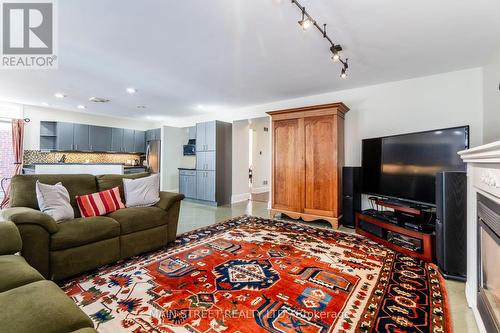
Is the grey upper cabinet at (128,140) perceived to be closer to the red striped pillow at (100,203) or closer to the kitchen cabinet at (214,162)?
the kitchen cabinet at (214,162)

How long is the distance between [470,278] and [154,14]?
3532 mm

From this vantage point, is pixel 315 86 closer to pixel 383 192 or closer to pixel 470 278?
pixel 383 192

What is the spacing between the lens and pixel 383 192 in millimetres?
3391

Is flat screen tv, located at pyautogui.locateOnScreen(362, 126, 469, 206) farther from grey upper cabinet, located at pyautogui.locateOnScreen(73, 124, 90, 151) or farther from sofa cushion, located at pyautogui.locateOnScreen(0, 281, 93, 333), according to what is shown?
grey upper cabinet, located at pyautogui.locateOnScreen(73, 124, 90, 151)

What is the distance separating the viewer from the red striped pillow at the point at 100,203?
103 inches

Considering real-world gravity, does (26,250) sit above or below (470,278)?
above

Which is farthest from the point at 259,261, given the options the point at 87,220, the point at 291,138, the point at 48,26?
the point at 48,26

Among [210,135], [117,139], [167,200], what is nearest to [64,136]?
[117,139]

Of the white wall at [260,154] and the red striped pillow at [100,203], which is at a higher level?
the white wall at [260,154]

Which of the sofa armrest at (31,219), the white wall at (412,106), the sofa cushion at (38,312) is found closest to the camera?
the sofa cushion at (38,312)

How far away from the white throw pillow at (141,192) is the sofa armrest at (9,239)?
135 cm

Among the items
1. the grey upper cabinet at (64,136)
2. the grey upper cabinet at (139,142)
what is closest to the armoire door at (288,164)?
the grey upper cabinet at (139,142)

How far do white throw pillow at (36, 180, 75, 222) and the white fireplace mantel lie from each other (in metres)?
3.39

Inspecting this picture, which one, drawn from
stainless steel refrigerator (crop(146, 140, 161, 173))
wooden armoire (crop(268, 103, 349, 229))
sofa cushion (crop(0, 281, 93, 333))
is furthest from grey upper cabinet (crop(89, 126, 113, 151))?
sofa cushion (crop(0, 281, 93, 333))
